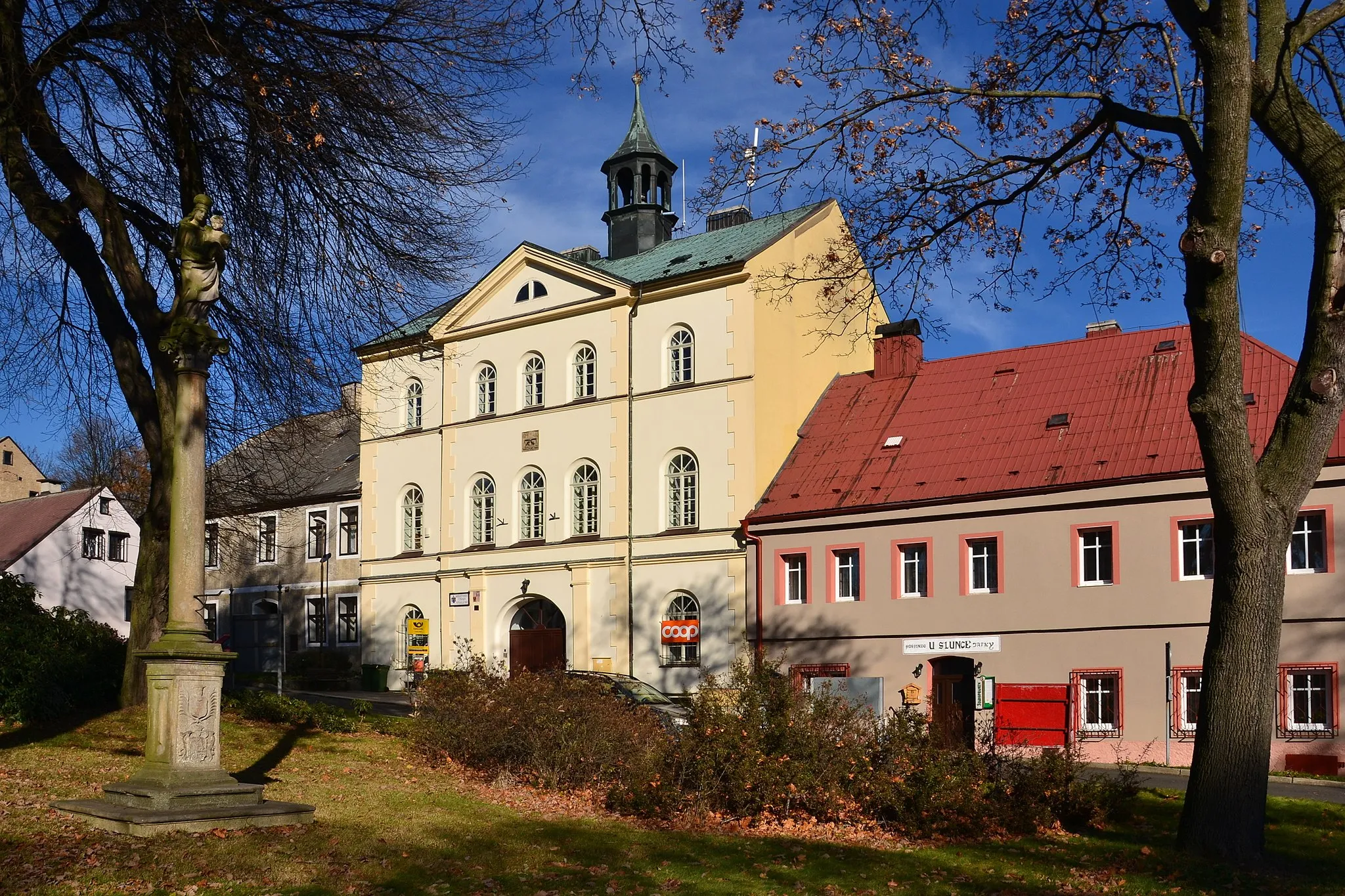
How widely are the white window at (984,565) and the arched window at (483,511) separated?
14.5 meters

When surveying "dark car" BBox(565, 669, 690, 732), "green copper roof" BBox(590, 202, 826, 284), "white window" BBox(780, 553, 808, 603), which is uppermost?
"green copper roof" BBox(590, 202, 826, 284)

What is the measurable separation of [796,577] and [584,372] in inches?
346

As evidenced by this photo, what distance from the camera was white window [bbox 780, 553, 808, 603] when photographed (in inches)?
1257

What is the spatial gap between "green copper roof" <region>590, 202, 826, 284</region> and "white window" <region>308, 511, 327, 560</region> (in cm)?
1233

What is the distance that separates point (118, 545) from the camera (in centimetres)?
5225

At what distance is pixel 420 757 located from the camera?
17.4 m

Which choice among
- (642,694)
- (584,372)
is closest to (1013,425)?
(642,694)

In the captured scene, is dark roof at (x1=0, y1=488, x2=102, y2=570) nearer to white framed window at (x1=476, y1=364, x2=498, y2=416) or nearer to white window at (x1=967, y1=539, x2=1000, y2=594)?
white framed window at (x1=476, y1=364, x2=498, y2=416)

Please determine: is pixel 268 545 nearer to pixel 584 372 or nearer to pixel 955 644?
pixel 584 372

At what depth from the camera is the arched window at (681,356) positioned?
116ft

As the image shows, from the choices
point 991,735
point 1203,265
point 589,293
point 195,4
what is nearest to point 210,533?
point 589,293

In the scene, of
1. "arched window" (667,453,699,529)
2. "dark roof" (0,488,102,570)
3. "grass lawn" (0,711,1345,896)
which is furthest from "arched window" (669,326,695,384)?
"dark roof" (0,488,102,570)

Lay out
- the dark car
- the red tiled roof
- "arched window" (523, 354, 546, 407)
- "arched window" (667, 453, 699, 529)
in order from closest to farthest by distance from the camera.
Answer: the dark car < the red tiled roof < "arched window" (667, 453, 699, 529) < "arched window" (523, 354, 546, 407)

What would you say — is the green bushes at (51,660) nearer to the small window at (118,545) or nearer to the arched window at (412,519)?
the arched window at (412,519)
